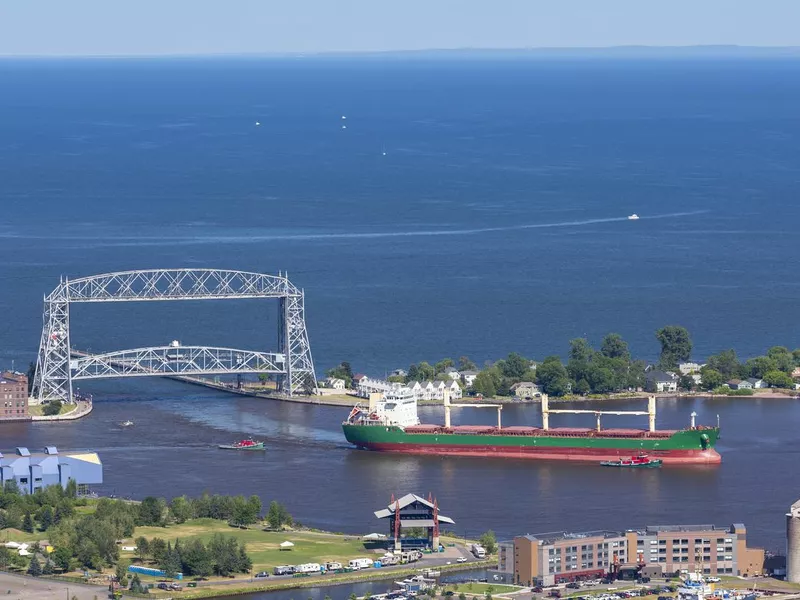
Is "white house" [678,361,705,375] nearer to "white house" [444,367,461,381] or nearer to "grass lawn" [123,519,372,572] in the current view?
"white house" [444,367,461,381]

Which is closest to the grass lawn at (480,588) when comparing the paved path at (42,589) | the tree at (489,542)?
the tree at (489,542)

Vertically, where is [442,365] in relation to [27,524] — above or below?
above

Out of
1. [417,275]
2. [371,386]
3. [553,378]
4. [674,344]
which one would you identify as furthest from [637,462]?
[417,275]

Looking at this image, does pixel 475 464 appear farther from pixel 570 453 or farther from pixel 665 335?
pixel 665 335

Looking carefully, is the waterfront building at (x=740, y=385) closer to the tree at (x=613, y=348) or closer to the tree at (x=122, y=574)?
the tree at (x=613, y=348)

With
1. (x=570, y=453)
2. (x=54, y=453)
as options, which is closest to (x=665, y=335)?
(x=570, y=453)

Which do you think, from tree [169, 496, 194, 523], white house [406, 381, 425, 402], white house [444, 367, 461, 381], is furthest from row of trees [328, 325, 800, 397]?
tree [169, 496, 194, 523]

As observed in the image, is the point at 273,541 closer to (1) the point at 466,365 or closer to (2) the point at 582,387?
(2) the point at 582,387
